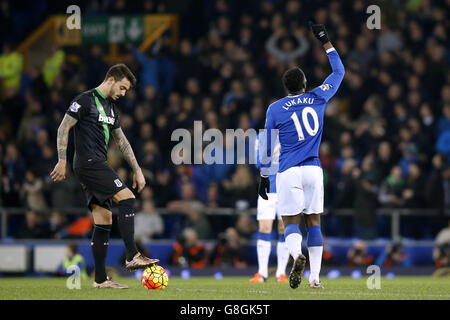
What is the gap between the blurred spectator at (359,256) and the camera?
1819cm

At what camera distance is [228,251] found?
18219mm

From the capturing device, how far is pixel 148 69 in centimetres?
2162

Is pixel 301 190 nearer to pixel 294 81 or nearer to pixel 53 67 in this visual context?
pixel 294 81

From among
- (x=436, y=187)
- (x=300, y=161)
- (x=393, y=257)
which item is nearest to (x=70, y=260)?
(x=393, y=257)

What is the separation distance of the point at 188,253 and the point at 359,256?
322 cm

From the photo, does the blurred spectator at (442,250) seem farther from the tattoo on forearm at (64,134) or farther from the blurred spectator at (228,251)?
the tattoo on forearm at (64,134)

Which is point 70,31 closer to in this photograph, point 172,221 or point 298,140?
point 172,221

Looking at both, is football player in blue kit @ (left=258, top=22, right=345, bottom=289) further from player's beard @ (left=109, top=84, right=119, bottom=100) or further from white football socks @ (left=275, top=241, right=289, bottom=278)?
white football socks @ (left=275, top=241, right=289, bottom=278)

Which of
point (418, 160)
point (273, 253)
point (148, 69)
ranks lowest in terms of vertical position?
point (273, 253)

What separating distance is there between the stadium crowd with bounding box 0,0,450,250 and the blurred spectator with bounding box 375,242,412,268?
0.42m

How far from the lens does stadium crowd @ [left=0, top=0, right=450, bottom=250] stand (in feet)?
62.0

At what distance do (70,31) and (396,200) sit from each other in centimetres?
924

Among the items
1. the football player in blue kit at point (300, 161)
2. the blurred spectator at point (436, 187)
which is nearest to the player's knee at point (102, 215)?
the football player in blue kit at point (300, 161)
